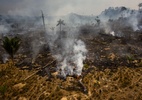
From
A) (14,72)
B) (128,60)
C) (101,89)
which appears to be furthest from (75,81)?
(128,60)

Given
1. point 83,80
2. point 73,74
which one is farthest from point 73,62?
point 83,80

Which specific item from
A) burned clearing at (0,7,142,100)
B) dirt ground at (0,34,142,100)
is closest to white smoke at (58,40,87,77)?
burned clearing at (0,7,142,100)

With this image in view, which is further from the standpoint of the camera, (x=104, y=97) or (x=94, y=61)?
(x=94, y=61)

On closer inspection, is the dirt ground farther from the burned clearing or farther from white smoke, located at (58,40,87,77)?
white smoke, located at (58,40,87,77)

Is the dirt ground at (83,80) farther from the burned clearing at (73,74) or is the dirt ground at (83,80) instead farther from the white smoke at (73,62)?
the white smoke at (73,62)

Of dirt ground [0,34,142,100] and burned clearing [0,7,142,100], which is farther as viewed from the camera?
burned clearing [0,7,142,100]

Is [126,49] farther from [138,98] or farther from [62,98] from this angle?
[62,98]

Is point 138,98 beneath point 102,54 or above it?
beneath

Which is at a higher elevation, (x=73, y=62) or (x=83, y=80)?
(x=73, y=62)

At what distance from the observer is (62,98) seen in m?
24.3

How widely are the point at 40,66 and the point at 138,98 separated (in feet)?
54.9

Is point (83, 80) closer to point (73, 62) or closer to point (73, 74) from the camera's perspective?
point (73, 74)

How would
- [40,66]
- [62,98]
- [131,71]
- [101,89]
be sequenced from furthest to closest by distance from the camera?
[40,66]
[131,71]
[101,89]
[62,98]

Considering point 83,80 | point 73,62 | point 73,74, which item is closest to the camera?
point 83,80
